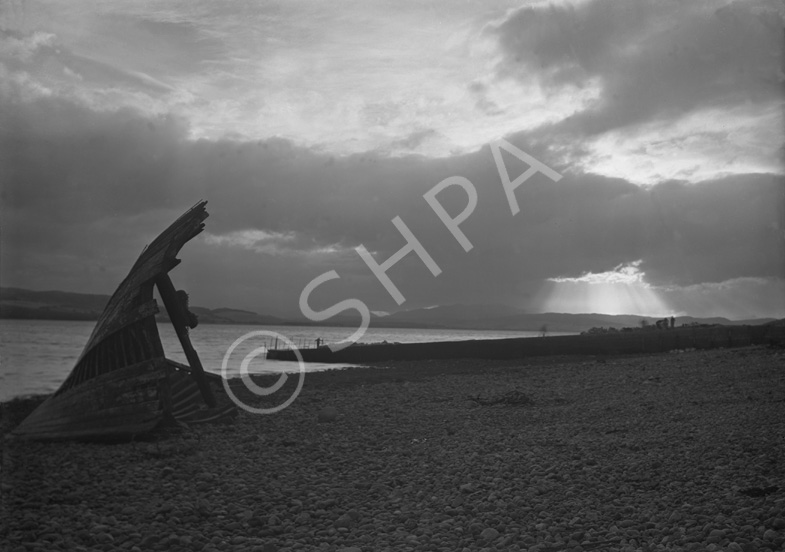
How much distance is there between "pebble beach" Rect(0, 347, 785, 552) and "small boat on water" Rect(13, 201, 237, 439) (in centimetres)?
44

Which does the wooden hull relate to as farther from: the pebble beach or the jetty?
the jetty

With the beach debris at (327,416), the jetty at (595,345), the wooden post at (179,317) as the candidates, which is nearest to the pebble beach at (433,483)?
the beach debris at (327,416)

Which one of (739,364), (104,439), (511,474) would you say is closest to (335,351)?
(739,364)

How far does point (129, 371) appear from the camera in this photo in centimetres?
985

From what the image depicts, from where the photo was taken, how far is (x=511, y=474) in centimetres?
732

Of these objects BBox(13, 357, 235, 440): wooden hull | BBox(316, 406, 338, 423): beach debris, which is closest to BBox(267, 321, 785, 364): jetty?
BBox(316, 406, 338, 423): beach debris

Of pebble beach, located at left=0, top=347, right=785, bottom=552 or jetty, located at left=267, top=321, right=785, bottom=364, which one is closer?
pebble beach, located at left=0, top=347, right=785, bottom=552

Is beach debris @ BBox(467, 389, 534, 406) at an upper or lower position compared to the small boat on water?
lower

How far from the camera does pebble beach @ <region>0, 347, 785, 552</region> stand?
540 cm

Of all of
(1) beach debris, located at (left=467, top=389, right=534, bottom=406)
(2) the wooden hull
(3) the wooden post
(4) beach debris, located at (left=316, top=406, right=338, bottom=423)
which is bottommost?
(4) beach debris, located at (left=316, top=406, right=338, bottom=423)

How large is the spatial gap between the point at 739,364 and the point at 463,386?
7.91 meters

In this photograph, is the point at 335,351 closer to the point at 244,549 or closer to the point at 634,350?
the point at 634,350

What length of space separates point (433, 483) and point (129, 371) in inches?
222

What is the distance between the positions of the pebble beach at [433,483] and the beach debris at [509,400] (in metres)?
0.87
